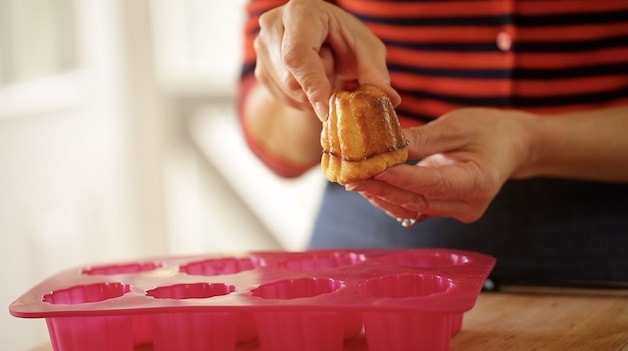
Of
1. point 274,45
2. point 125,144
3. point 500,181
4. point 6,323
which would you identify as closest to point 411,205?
point 500,181

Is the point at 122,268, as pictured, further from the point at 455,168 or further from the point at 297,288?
the point at 455,168

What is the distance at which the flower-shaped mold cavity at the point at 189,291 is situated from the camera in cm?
84

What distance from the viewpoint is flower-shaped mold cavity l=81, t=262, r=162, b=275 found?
0.96 metres

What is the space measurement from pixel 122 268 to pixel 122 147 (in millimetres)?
1458

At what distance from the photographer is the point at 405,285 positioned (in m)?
0.83

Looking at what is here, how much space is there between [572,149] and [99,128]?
5.23ft

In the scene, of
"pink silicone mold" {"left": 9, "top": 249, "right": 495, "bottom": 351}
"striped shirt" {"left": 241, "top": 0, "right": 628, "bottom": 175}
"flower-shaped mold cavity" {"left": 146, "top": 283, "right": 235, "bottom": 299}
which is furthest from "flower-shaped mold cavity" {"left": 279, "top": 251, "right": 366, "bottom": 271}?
"striped shirt" {"left": 241, "top": 0, "right": 628, "bottom": 175}

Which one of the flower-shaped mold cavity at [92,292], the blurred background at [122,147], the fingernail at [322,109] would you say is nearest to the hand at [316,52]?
the fingernail at [322,109]

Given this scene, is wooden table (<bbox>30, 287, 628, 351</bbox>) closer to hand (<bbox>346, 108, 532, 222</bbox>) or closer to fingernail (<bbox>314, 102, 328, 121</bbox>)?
hand (<bbox>346, 108, 532, 222</bbox>)

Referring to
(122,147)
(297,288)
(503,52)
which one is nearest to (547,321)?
(297,288)

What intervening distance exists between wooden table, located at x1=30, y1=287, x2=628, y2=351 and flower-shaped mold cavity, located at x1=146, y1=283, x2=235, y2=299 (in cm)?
13

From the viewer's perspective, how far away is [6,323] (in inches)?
78.9

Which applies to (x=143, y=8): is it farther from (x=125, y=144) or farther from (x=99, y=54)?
(x=125, y=144)

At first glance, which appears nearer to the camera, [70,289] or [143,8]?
[70,289]
